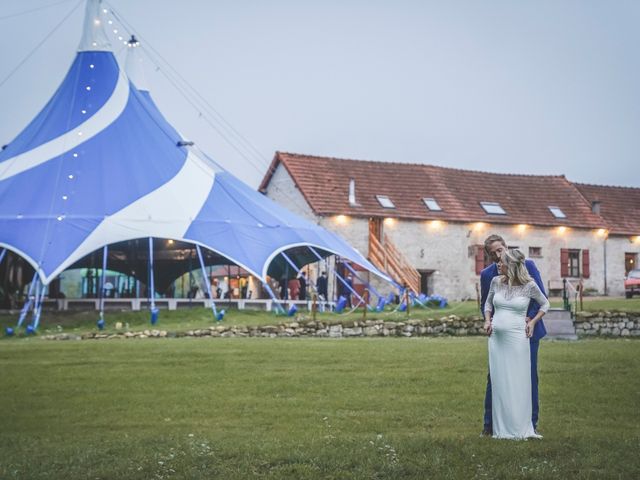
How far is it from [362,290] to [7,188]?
1476cm

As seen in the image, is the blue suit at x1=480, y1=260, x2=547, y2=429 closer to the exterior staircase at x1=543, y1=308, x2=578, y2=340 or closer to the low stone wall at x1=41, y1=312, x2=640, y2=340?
the exterior staircase at x1=543, y1=308, x2=578, y2=340

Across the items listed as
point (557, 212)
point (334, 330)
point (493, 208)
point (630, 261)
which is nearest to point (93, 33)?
point (334, 330)

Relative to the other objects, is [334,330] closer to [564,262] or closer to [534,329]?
[534,329]

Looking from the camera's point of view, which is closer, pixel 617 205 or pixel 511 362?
pixel 511 362

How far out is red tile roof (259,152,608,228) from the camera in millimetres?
42094

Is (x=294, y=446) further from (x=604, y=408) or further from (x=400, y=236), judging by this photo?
(x=400, y=236)

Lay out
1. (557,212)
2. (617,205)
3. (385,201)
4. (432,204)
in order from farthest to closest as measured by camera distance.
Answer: (617,205)
(557,212)
(432,204)
(385,201)

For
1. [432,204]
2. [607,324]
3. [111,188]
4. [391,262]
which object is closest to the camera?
[607,324]

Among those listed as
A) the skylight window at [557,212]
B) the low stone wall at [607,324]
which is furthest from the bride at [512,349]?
the skylight window at [557,212]

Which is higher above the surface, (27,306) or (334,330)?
(27,306)

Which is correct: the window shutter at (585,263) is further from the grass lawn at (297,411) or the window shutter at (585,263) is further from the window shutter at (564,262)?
the grass lawn at (297,411)

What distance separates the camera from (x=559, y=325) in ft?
70.5

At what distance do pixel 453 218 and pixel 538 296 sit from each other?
3422cm

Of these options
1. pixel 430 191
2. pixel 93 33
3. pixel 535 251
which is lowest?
pixel 535 251
